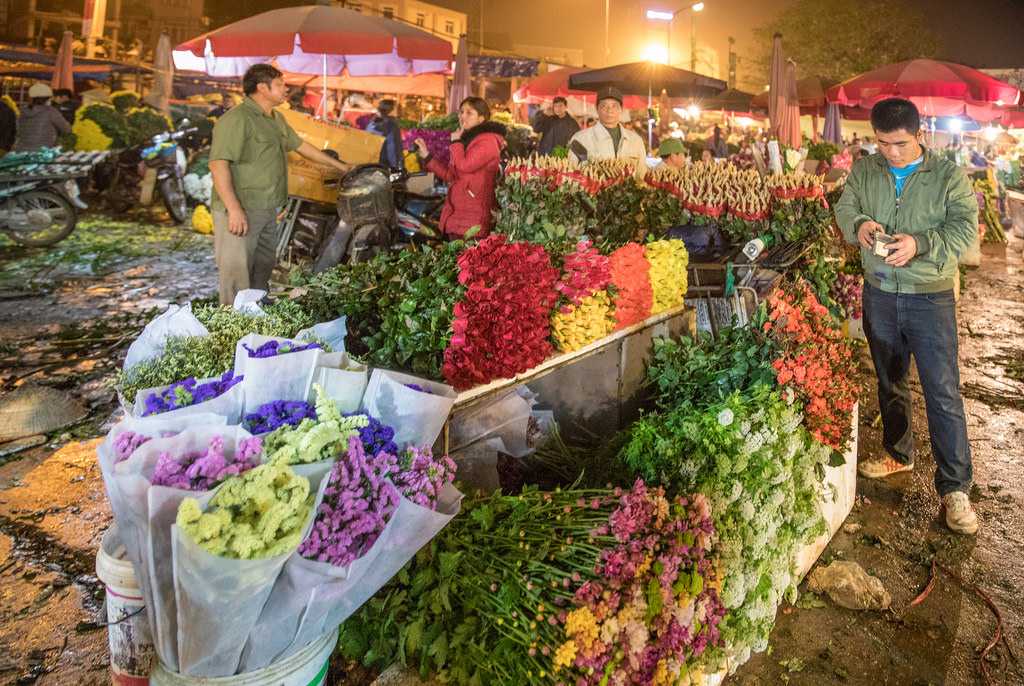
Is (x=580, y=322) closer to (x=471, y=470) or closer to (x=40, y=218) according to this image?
(x=471, y=470)

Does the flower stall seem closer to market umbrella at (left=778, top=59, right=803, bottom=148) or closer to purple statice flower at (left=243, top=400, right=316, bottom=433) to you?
purple statice flower at (left=243, top=400, right=316, bottom=433)

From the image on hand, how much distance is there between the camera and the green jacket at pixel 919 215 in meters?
3.73

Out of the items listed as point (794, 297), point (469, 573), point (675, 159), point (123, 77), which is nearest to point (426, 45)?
point (675, 159)

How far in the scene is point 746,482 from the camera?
2.83 metres

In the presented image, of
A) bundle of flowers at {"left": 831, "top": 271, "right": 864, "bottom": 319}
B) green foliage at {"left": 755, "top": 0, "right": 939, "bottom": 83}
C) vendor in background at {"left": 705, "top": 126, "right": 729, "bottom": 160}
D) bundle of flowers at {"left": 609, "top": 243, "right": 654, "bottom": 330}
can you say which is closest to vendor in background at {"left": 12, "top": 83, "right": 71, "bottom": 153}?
bundle of flowers at {"left": 609, "top": 243, "right": 654, "bottom": 330}

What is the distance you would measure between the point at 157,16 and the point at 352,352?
123 ft

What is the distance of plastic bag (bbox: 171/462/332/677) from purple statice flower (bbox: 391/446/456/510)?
347 millimetres

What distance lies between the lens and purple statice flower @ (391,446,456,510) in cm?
211

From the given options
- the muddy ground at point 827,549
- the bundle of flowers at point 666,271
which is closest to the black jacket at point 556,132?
the muddy ground at point 827,549

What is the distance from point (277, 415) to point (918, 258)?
3.41m

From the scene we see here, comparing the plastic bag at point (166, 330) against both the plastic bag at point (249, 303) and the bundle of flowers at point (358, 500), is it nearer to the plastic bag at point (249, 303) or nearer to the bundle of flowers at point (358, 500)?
the plastic bag at point (249, 303)

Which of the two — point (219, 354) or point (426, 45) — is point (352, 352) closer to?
point (219, 354)

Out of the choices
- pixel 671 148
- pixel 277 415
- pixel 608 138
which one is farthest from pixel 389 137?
pixel 277 415

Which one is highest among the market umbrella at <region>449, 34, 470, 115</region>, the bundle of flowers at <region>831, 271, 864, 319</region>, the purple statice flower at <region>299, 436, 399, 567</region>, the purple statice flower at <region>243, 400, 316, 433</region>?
the market umbrella at <region>449, 34, 470, 115</region>
